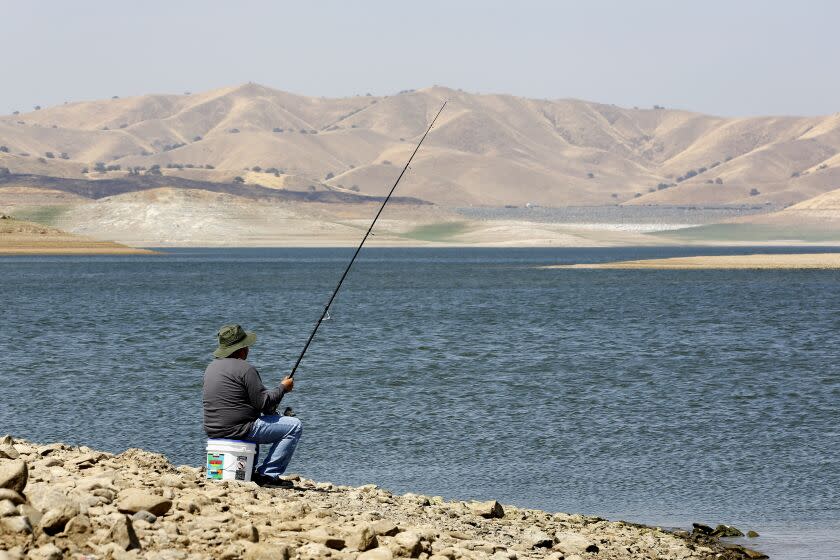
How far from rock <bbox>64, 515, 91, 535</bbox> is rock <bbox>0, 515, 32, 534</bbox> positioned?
1.04 ft

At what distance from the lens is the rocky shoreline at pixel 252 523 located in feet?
31.3

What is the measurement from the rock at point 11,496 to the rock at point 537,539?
4734 millimetres

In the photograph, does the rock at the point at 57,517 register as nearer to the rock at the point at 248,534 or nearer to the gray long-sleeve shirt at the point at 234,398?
the rock at the point at 248,534

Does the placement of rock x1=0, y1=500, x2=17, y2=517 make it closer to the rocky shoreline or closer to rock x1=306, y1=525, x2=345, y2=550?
the rocky shoreline

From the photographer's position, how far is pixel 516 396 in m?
26.8

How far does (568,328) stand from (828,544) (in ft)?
110

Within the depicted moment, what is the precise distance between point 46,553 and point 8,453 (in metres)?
3.23

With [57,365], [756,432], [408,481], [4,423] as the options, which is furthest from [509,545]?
[57,365]

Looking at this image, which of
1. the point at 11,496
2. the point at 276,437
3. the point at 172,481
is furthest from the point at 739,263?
the point at 11,496

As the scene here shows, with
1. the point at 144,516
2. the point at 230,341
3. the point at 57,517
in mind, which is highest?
the point at 230,341

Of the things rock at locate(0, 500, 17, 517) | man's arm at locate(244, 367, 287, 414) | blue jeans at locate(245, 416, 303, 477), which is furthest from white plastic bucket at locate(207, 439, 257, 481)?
rock at locate(0, 500, 17, 517)

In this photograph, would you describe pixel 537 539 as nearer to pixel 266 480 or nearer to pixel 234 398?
pixel 266 480

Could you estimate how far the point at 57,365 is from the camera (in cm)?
3325

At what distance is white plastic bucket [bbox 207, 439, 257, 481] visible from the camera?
41.8ft
